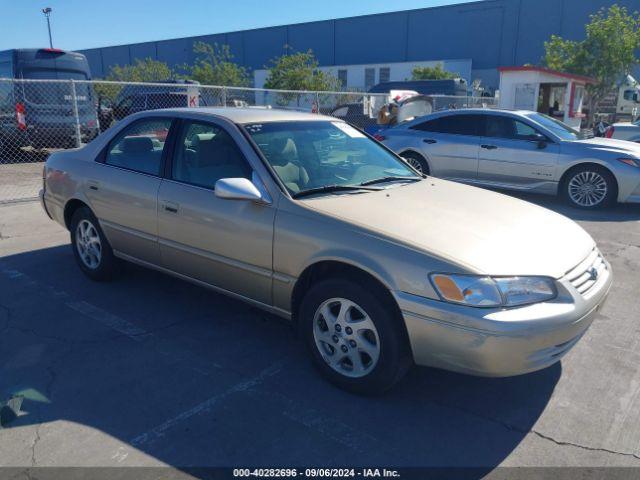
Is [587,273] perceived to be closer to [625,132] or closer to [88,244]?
[88,244]

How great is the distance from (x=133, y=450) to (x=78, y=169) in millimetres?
3021

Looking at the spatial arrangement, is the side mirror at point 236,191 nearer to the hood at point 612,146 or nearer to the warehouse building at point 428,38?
the hood at point 612,146

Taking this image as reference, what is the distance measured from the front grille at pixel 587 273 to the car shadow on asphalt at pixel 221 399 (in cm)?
69

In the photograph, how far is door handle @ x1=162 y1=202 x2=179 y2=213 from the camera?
3919mm

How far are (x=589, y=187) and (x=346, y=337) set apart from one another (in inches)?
263

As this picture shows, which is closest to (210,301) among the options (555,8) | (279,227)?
(279,227)

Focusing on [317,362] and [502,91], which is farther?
[502,91]

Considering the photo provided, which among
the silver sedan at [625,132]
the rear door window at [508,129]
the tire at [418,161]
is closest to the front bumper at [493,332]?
the rear door window at [508,129]

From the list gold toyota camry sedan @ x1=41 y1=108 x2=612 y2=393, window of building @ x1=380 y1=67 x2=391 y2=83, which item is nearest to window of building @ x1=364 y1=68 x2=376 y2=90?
window of building @ x1=380 y1=67 x2=391 y2=83

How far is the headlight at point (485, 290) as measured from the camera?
2691mm

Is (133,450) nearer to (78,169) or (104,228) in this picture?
(104,228)

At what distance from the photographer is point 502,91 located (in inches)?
699

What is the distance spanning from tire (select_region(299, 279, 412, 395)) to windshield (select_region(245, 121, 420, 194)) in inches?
30.2

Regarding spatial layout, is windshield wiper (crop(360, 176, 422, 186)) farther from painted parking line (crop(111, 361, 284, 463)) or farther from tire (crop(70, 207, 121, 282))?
tire (crop(70, 207, 121, 282))
